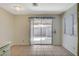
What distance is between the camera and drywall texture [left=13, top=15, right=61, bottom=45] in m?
4.38

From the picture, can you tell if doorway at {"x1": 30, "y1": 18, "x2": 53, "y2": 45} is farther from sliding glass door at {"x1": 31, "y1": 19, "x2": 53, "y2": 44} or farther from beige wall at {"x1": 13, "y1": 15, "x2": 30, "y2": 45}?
beige wall at {"x1": 13, "y1": 15, "x2": 30, "y2": 45}

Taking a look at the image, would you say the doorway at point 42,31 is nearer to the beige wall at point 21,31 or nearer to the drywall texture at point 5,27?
the beige wall at point 21,31

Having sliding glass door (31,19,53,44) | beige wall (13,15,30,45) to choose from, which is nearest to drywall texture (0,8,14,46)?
beige wall (13,15,30,45)

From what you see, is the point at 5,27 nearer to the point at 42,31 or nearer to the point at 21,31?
the point at 21,31

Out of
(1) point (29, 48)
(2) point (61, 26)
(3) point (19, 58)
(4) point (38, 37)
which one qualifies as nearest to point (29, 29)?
(4) point (38, 37)

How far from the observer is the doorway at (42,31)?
4.77 m

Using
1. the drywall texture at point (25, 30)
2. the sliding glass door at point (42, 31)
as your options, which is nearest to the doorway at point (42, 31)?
the sliding glass door at point (42, 31)

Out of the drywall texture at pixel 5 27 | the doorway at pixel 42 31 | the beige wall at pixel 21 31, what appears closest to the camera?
the drywall texture at pixel 5 27

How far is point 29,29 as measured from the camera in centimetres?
495

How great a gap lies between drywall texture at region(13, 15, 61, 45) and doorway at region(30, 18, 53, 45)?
0.17 meters

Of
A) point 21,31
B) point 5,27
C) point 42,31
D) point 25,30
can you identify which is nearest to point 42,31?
point 42,31

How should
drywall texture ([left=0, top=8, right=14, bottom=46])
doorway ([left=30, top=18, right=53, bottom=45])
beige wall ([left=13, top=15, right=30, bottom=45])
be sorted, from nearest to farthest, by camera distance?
drywall texture ([left=0, top=8, right=14, bottom=46]) < beige wall ([left=13, top=15, right=30, bottom=45]) < doorway ([left=30, top=18, right=53, bottom=45])

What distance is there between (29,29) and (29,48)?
0.88 meters

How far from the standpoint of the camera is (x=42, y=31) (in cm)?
485
